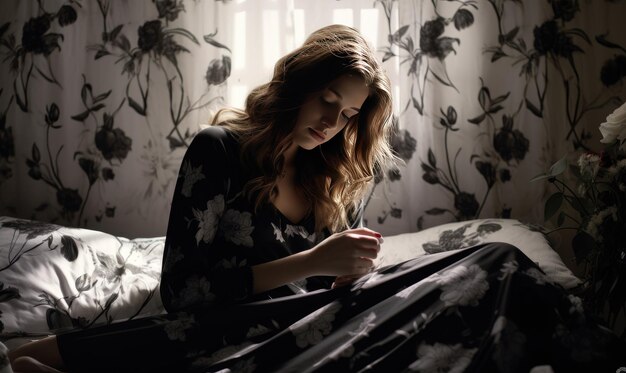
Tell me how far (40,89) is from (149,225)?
59 cm

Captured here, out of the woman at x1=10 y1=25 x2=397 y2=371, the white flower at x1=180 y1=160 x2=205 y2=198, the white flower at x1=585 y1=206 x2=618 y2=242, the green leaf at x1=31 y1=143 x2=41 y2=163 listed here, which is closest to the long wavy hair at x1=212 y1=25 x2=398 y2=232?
the woman at x1=10 y1=25 x2=397 y2=371

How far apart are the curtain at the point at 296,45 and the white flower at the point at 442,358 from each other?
3.44 feet

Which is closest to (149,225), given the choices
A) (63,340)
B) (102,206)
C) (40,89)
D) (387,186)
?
(102,206)

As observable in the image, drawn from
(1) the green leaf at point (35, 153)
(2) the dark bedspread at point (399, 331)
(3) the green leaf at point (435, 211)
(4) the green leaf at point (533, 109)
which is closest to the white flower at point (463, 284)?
(2) the dark bedspread at point (399, 331)

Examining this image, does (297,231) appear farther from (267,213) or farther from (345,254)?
(345,254)

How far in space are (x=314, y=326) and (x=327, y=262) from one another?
0.16m

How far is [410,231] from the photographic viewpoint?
2062 millimetres

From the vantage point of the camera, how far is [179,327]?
1.13 m

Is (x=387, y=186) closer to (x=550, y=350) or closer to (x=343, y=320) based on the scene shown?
(x=343, y=320)

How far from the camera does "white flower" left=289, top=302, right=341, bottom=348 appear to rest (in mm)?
1095

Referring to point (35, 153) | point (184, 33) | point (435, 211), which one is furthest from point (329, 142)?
point (35, 153)

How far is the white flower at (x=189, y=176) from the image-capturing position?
125 cm

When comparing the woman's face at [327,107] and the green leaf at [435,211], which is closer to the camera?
the woman's face at [327,107]

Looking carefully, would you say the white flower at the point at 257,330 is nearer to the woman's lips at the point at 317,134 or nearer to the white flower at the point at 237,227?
the white flower at the point at 237,227
